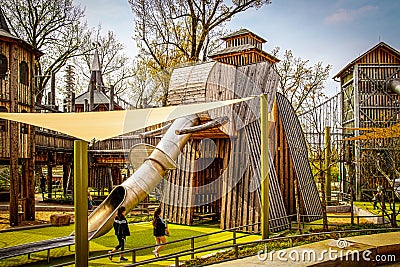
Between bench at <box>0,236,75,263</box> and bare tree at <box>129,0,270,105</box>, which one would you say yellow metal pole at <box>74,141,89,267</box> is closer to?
bench at <box>0,236,75,263</box>

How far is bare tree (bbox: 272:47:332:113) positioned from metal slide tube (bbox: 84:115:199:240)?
1791 centimetres

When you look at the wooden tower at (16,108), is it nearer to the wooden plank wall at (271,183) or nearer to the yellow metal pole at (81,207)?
the wooden plank wall at (271,183)

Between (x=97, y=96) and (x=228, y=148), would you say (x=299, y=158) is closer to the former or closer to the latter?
(x=228, y=148)

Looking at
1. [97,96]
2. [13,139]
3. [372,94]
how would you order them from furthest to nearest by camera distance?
1. [97,96]
2. [372,94]
3. [13,139]

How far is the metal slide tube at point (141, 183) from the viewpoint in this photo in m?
11.5

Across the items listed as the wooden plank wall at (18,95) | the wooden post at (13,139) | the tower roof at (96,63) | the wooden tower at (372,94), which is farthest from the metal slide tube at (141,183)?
the tower roof at (96,63)

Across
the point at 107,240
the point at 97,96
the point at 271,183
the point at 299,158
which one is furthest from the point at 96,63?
the point at 271,183

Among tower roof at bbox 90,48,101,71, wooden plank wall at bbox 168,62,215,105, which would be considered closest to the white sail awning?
wooden plank wall at bbox 168,62,215,105

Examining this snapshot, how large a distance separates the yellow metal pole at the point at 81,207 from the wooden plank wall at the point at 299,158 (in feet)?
36.7

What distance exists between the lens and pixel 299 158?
642 inches

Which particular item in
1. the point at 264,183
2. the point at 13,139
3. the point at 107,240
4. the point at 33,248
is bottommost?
the point at 107,240

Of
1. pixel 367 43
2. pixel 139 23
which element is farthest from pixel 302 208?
pixel 139 23

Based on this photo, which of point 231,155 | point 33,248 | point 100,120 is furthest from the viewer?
point 231,155

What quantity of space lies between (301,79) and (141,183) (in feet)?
70.6
